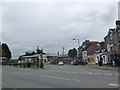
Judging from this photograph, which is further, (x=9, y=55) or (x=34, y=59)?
(x=9, y=55)

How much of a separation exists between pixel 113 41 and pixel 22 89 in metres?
48.3

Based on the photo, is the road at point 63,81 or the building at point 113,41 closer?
the road at point 63,81

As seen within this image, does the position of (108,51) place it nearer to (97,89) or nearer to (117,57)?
(117,57)

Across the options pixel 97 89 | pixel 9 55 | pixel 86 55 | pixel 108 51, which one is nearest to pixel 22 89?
pixel 97 89

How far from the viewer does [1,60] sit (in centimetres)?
9056

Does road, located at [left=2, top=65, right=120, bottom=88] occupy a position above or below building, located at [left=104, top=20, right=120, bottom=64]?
below

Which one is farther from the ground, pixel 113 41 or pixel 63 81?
pixel 113 41

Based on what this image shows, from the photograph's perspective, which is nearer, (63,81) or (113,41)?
(63,81)

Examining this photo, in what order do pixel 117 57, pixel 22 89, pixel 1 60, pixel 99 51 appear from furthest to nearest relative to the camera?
pixel 1 60, pixel 99 51, pixel 117 57, pixel 22 89

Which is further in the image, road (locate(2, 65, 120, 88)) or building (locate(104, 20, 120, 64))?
building (locate(104, 20, 120, 64))

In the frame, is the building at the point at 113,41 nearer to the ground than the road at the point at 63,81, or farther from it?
farther from it

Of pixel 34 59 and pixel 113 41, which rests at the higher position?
pixel 113 41

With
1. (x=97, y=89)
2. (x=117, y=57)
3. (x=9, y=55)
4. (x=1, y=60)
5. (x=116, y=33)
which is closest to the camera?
(x=97, y=89)

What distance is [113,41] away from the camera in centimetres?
5959
